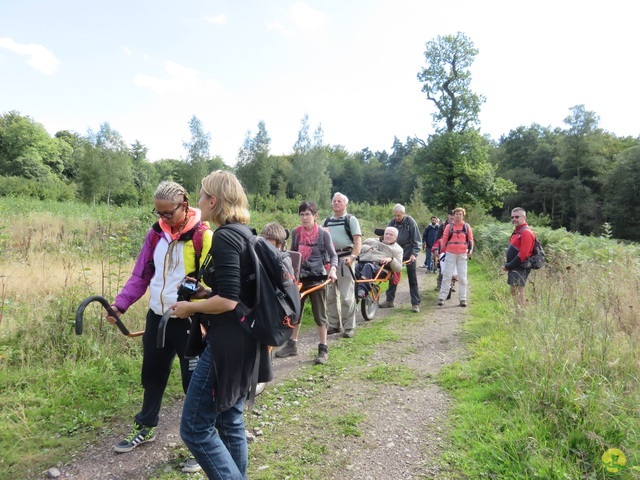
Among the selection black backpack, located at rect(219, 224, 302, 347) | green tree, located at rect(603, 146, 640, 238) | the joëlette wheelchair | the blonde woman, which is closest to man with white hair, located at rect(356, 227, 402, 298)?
the joëlette wheelchair

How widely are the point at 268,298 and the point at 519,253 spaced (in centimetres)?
587

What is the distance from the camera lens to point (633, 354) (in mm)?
3523

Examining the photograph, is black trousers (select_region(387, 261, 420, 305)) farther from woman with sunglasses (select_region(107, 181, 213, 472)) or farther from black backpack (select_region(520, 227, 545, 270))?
woman with sunglasses (select_region(107, 181, 213, 472))

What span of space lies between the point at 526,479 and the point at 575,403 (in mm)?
919

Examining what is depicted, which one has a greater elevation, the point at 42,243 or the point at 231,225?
the point at 231,225

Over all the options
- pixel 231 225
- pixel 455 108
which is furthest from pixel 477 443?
pixel 455 108

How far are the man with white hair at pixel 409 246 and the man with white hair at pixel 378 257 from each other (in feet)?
2.31

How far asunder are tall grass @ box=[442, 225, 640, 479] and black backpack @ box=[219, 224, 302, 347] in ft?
6.35

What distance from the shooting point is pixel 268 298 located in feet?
6.81

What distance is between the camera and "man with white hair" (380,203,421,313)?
318 inches

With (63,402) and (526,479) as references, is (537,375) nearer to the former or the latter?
(526,479)

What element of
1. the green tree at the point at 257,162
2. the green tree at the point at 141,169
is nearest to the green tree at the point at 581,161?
the green tree at the point at 257,162

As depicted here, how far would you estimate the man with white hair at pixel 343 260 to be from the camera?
19.3ft

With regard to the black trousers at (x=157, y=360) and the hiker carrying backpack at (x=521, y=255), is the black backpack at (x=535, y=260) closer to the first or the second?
the hiker carrying backpack at (x=521, y=255)
